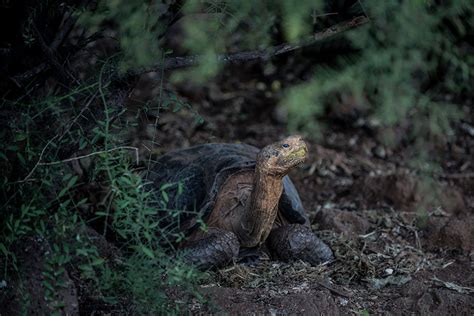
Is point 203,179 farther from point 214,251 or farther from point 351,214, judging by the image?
point 351,214

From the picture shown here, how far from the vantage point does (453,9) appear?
4918 mm

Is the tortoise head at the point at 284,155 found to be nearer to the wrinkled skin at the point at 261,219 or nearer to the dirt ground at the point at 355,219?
the wrinkled skin at the point at 261,219

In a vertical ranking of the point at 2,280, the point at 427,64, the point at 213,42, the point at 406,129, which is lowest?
the point at 406,129

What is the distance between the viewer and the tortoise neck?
3.85m

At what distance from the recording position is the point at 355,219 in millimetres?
4695

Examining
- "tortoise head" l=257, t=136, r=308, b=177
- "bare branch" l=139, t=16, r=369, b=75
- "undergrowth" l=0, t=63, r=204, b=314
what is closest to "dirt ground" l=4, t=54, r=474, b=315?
"undergrowth" l=0, t=63, r=204, b=314

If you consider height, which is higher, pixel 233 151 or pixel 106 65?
pixel 106 65

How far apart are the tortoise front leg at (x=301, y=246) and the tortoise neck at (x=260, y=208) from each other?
0.38 feet

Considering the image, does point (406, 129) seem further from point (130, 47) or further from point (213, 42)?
point (130, 47)

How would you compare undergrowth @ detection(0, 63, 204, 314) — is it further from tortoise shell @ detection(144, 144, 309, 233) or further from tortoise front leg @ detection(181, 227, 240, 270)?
tortoise shell @ detection(144, 144, 309, 233)

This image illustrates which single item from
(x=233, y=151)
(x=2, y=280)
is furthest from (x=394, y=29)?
(x=2, y=280)

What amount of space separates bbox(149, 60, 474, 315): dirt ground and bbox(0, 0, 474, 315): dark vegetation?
0.6 inches

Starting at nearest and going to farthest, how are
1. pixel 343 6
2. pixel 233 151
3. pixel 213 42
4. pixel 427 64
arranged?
pixel 213 42 → pixel 343 6 → pixel 233 151 → pixel 427 64

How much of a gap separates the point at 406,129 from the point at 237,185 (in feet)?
9.17
